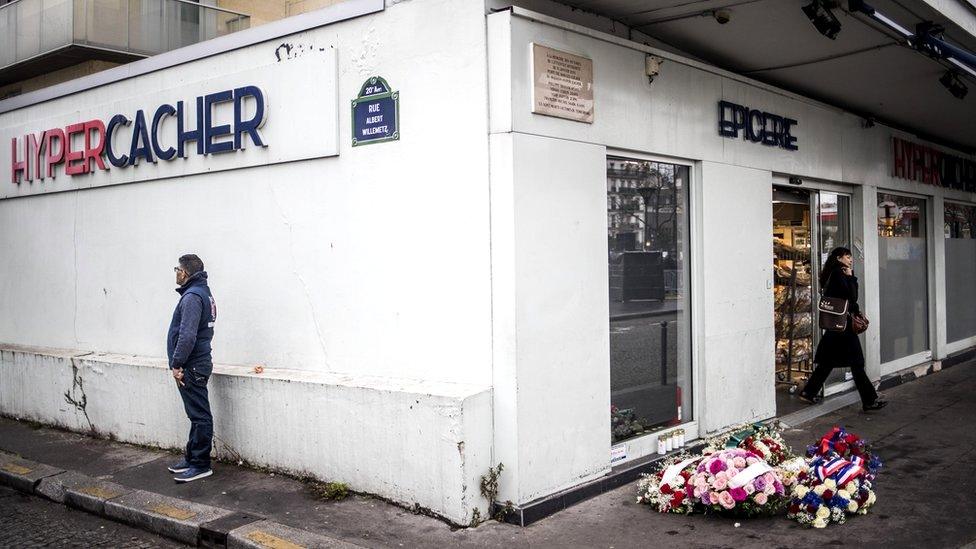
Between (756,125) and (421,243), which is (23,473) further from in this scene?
(756,125)

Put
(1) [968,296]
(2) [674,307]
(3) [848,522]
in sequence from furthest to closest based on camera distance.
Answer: (1) [968,296] → (2) [674,307] → (3) [848,522]

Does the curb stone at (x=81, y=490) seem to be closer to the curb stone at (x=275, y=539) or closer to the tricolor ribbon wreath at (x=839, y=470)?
the curb stone at (x=275, y=539)

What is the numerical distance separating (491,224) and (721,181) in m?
3.22

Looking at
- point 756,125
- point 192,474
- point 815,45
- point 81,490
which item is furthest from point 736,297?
point 81,490

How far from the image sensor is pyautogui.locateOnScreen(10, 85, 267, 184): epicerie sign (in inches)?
302

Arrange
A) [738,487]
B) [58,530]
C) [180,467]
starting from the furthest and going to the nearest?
[180,467], [58,530], [738,487]

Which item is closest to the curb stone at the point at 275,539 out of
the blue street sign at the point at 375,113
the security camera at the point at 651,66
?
the blue street sign at the point at 375,113

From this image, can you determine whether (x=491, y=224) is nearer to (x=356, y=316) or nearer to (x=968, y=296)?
(x=356, y=316)

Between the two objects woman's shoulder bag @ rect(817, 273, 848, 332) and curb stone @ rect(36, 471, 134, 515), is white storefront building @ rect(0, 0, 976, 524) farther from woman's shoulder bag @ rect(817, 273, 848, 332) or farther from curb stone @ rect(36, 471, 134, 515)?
woman's shoulder bag @ rect(817, 273, 848, 332)

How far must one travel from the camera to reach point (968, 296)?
49.2ft

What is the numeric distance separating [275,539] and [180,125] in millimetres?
4513

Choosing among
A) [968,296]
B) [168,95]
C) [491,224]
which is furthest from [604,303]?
[968,296]

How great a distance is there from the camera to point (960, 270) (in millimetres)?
14633

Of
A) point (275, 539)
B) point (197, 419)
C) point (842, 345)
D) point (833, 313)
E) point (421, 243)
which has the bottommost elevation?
point (275, 539)
